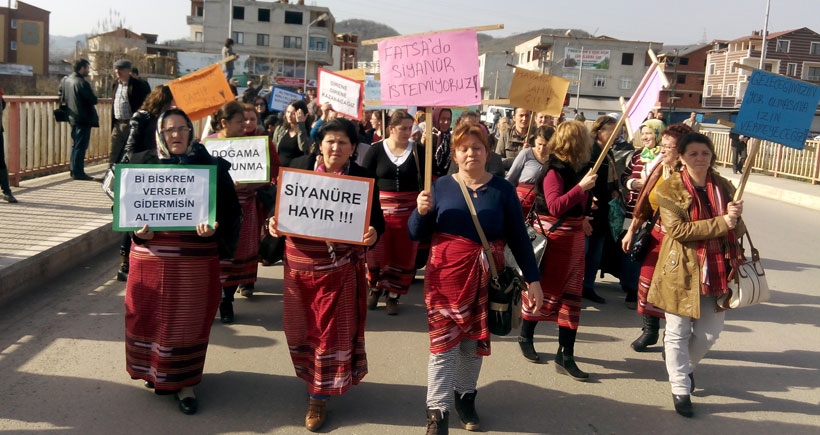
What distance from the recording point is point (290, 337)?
442 cm

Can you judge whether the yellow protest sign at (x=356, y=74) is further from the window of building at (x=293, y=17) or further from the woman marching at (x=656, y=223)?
the window of building at (x=293, y=17)

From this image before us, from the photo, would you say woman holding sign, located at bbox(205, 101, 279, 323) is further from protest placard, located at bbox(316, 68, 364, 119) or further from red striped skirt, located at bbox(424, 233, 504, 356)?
protest placard, located at bbox(316, 68, 364, 119)

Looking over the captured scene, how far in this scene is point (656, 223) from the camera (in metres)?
5.74

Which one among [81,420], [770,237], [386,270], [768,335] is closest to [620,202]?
[768,335]

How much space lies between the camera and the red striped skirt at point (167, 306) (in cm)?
436

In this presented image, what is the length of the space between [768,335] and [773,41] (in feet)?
300

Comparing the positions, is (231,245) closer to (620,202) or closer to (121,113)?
(620,202)

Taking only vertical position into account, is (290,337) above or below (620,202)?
below

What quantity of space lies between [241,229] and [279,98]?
21.8 ft

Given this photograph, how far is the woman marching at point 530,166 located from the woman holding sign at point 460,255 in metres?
Answer: 1.95

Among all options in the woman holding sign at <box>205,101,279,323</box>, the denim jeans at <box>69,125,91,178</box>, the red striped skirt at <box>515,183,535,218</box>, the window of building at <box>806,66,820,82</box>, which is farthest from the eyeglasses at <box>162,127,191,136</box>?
the window of building at <box>806,66,820,82</box>

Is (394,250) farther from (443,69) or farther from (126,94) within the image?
(126,94)

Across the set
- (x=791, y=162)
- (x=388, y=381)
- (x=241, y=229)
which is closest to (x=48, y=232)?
(x=241, y=229)

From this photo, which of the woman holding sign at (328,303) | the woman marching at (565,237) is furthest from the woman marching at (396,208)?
the woman holding sign at (328,303)
